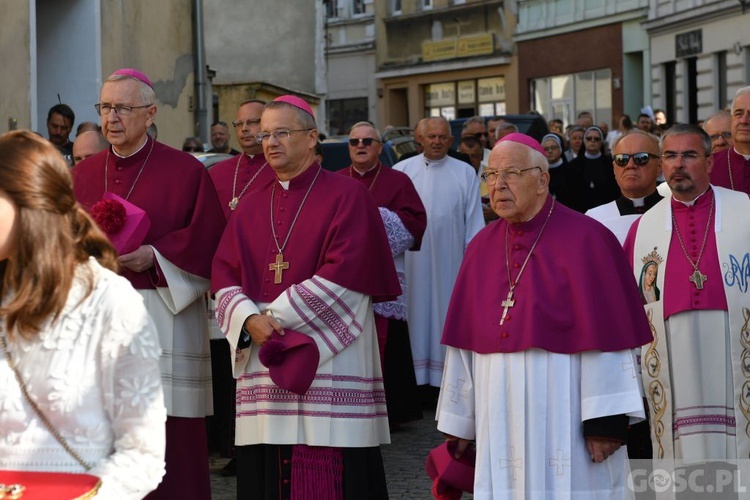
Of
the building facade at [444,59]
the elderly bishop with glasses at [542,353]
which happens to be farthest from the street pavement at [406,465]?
the building facade at [444,59]

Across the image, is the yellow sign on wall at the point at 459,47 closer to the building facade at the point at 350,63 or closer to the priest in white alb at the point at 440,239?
the building facade at the point at 350,63

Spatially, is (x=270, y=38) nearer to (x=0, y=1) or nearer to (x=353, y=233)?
(x=0, y=1)

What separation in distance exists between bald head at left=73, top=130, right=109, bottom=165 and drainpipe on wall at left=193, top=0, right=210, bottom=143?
380 inches

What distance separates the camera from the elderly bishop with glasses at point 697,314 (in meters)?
6.39

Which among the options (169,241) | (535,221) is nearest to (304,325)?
(169,241)

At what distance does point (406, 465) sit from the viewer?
8336 millimetres

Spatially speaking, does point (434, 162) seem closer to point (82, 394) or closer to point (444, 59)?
point (82, 394)

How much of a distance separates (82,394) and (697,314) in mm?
3966

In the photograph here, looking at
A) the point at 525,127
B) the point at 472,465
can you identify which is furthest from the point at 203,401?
the point at 525,127

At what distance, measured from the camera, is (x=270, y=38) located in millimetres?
31438

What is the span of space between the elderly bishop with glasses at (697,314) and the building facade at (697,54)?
70.7 feet

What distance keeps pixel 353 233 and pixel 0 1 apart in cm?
699

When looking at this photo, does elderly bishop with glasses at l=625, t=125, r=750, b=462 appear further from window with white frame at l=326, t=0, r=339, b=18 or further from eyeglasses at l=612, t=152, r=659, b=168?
window with white frame at l=326, t=0, r=339, b=18

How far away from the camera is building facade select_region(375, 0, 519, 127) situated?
37781 mm
